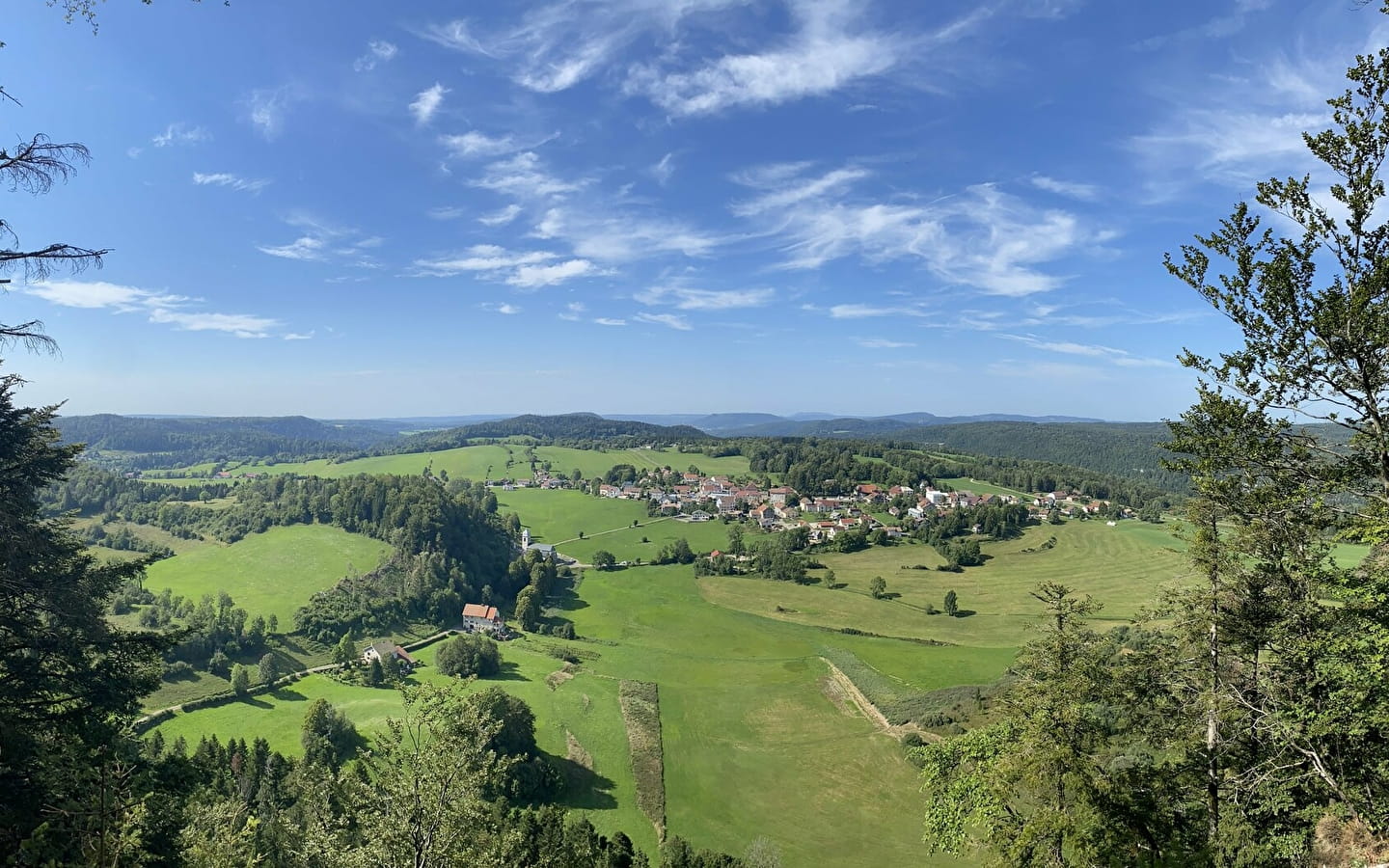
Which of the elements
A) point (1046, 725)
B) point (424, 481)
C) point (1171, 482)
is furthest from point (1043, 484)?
point (1046, 725)

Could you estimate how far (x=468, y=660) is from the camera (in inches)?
2188

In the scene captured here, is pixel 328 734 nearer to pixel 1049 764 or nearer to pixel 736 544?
pixel 1049 764

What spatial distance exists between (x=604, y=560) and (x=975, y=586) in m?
53.8

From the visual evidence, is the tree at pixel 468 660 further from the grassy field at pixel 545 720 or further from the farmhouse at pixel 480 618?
the farmhouse at pixel 480 618

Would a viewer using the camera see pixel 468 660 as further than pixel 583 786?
Yes

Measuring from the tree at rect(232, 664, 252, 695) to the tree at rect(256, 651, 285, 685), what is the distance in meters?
1.19

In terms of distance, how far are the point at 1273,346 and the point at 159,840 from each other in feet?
70.4

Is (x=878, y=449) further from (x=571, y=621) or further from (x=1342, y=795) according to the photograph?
(x=1342, y=795)

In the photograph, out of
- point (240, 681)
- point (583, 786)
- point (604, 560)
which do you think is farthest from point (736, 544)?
point (240, 681)

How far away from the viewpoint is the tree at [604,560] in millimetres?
93438

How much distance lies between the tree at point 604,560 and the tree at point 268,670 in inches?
1818

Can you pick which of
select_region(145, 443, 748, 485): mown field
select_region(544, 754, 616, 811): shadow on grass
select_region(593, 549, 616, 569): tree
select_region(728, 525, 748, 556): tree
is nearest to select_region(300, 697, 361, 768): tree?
select_region(544, 754, 616, 811): shadow on grass

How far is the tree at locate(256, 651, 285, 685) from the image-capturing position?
2013 inches

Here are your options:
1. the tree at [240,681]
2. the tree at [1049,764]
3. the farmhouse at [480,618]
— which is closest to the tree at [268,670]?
the tree at [240,681]
